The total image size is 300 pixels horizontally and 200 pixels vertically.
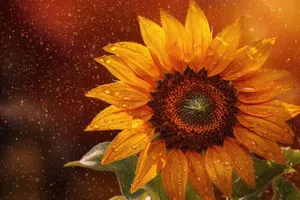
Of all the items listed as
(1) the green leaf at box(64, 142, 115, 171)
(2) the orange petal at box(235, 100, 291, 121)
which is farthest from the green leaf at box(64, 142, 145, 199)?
(2) the orange petal at box(235, 100, 291, 121)

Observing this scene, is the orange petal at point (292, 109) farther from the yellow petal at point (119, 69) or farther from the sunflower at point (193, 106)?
the yellow petal at point (119, 69)

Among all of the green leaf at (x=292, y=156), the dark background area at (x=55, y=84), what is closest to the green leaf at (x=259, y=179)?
the green leaf at (x=292, y=156)

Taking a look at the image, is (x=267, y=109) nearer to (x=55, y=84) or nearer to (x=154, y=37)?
(x=154, y=37)

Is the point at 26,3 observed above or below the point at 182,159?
above

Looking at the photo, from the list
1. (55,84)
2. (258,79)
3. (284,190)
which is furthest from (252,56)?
(55,84)

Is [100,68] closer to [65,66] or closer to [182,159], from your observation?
[65,66]

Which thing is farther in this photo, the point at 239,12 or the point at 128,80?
the point at 239,12

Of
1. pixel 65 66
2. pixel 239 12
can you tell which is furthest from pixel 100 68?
pixel 239 12
